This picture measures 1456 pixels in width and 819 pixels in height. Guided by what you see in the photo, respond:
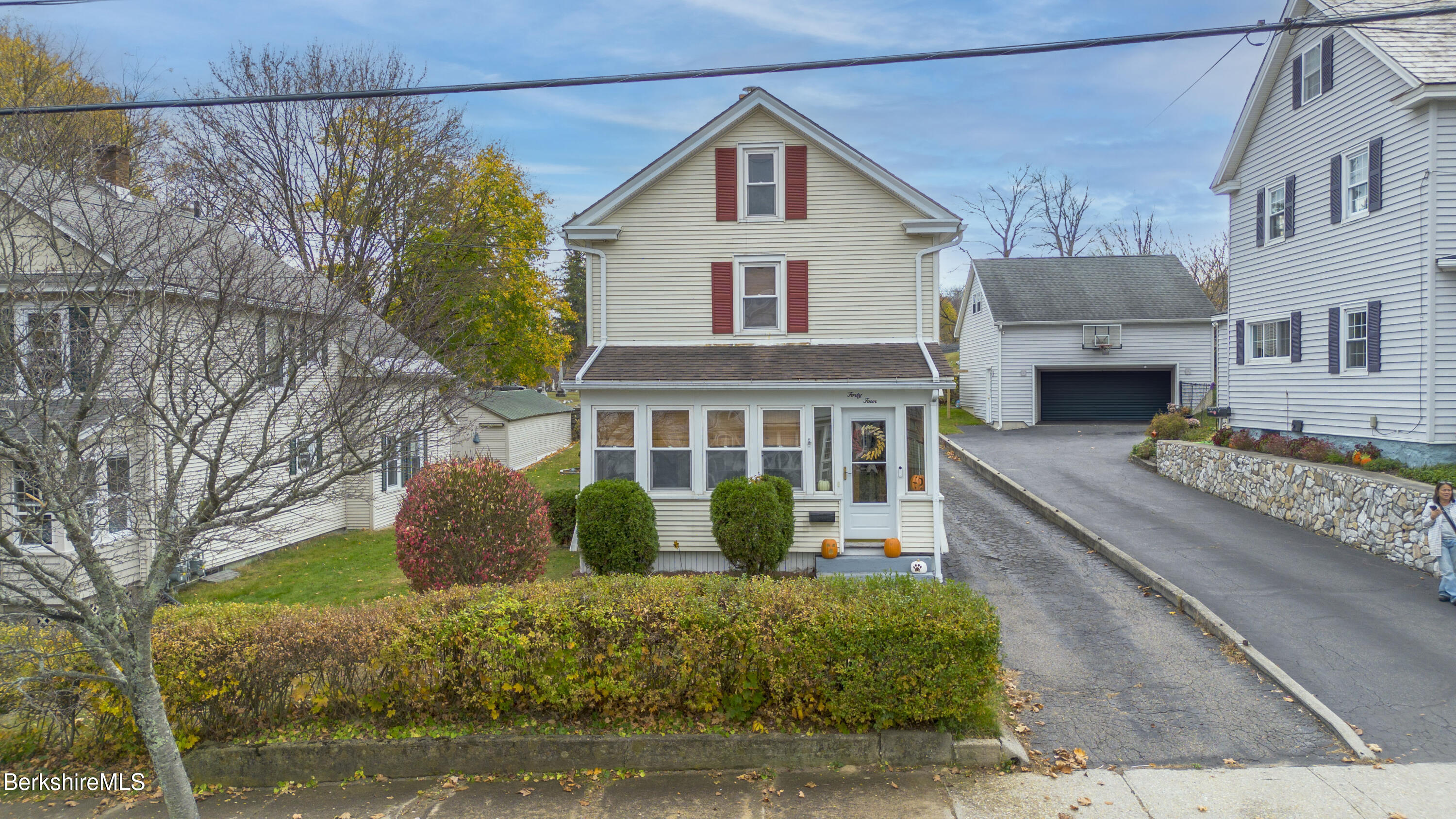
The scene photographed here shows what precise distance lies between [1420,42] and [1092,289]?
59.9ft

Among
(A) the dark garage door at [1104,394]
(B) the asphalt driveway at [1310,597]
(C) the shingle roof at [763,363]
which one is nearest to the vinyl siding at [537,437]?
(C) the shingle roof at [763,363]

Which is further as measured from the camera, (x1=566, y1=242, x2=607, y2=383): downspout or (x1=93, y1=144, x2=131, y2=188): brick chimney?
(x1=93, y1=144, x2=131, y2=188): brick chimney

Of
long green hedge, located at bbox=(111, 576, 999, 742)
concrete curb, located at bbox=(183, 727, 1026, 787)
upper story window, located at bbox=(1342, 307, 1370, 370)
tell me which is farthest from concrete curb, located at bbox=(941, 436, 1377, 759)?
upper story window, located at bbox=(1342, 307, 1370, 370)

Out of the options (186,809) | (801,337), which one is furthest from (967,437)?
(186,809)

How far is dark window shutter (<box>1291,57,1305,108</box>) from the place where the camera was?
17.9 m

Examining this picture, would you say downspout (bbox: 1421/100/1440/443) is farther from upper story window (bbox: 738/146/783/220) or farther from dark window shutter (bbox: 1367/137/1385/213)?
upper story window (bbox: 738/146/783/220)

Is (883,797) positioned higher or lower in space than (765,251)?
lower

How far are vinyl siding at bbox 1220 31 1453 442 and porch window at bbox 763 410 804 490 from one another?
36.1ft

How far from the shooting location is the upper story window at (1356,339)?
16.0 m

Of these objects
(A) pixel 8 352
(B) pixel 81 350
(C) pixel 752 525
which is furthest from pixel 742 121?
(A) pixel 8 352

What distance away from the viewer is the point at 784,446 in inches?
544

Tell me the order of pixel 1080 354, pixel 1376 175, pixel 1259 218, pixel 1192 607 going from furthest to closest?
pixel 1080 354 → pixel 1259 218 → pixel 1376 175 → pixel 1192 607

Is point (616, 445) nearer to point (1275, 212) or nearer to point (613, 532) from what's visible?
point (613, 532)

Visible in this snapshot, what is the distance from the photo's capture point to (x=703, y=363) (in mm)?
14016
